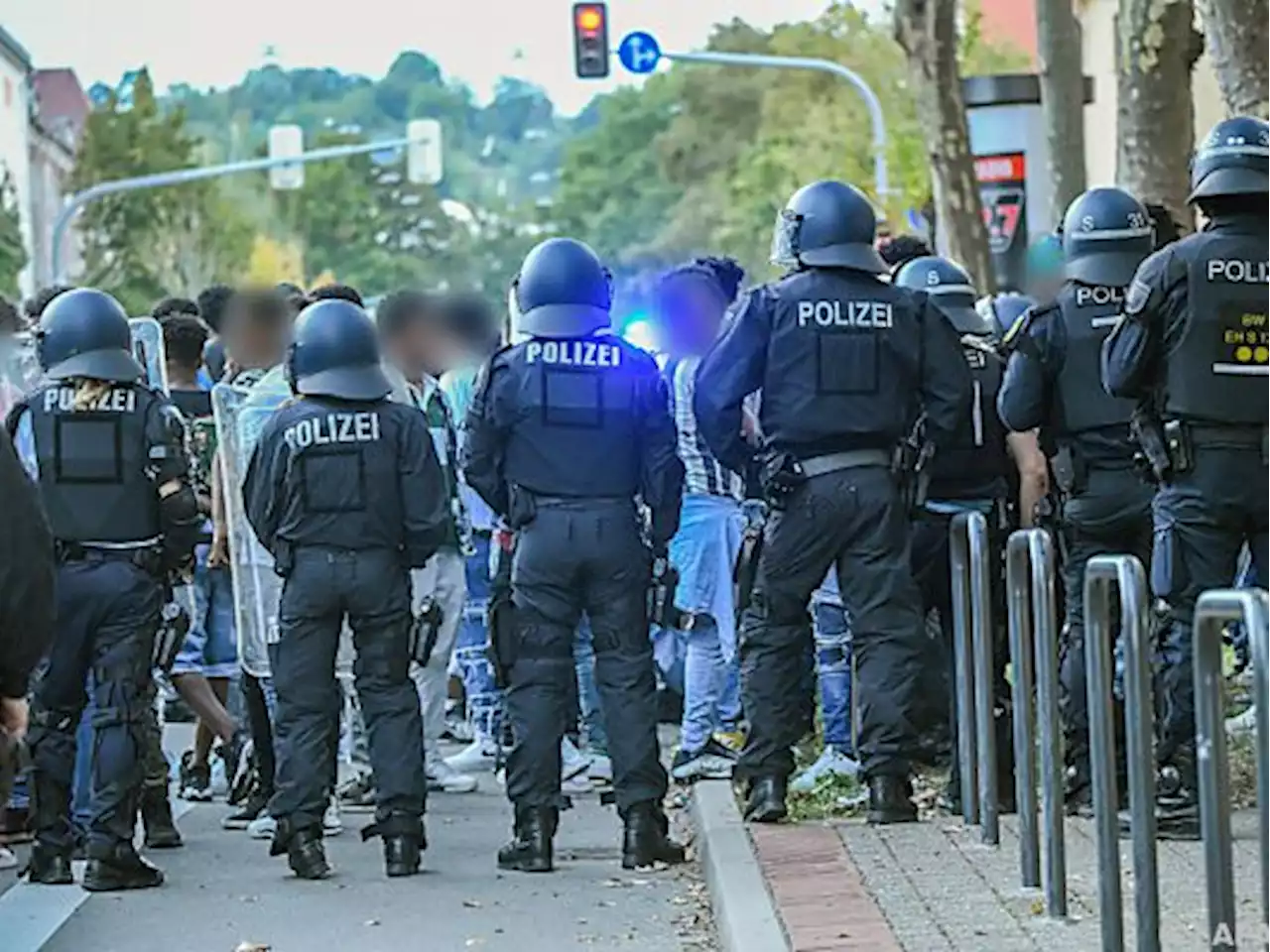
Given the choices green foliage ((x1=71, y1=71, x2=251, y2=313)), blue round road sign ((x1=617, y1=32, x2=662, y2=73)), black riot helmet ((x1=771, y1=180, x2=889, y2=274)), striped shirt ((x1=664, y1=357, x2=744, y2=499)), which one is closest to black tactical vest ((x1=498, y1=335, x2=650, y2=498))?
black riot helmet ((x1=771, y1=180, x2=889, y2=274))

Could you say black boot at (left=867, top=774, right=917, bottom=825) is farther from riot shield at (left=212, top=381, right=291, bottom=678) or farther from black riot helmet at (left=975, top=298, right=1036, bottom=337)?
riot shield at (left=212, top=381, right=291, bottom=678)

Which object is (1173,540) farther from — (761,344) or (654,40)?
(654,40)

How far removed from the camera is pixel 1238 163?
357 inches

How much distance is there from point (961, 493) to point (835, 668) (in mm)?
1304

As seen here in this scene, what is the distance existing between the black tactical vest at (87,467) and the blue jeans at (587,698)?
10.5 feet

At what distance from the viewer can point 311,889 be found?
1026 centimetres

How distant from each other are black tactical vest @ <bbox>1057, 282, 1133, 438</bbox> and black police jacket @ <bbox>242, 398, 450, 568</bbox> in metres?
2.30

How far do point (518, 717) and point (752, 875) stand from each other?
149 centimetres

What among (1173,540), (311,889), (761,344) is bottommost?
(311,889)

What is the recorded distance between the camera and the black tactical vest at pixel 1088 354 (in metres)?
9.89

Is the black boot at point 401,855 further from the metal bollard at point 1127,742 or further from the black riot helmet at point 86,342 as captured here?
the metal bollard at point 1127,742

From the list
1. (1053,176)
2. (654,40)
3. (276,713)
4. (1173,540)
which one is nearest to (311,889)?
(276,713)

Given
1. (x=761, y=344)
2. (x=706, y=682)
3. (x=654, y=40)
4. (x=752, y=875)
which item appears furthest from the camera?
(x=654, y=40)

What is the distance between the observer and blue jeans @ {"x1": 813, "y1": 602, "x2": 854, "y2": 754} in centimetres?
1164
